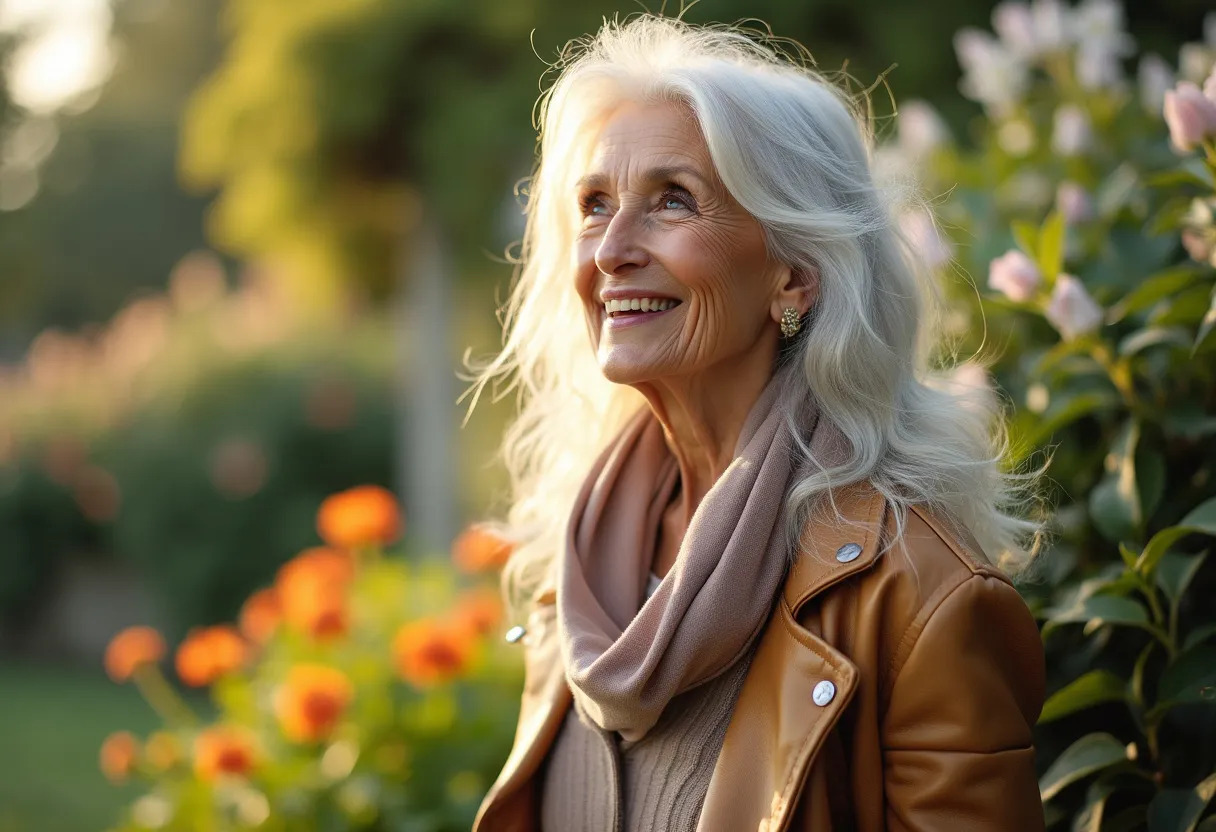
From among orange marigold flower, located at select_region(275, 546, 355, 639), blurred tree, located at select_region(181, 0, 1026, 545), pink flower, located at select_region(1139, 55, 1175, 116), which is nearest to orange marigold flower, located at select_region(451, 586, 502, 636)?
orange marigold flower, located at select_region(275, 546, 355, 639)

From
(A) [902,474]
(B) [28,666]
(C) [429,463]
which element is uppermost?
(A) [902,474]

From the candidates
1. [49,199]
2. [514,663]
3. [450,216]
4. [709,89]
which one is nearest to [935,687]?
[709,89]

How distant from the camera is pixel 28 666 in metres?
8.45

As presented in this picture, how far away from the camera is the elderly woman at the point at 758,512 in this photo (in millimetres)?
1622

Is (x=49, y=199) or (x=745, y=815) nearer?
(x=745, y=815)

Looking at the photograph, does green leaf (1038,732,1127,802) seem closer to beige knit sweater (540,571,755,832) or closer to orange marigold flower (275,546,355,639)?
beige knit sweater (540,571,755,832)

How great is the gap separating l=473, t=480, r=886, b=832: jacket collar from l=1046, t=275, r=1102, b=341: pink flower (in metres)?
0.77

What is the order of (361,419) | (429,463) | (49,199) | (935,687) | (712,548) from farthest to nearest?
1. (49,199)
2. (361,419)
3. (429,463)
4. (712,548)
5. (935,687)

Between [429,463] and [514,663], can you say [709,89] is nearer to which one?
[514,663]

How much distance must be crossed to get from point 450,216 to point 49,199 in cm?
2058

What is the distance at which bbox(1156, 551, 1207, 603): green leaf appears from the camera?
6.73 feet

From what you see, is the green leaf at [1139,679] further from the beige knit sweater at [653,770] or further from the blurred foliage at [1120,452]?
the beige knit sweater at [653,770]

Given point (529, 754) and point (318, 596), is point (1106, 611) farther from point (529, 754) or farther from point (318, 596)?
point (318, 596)

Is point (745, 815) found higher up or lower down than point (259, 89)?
lower down
